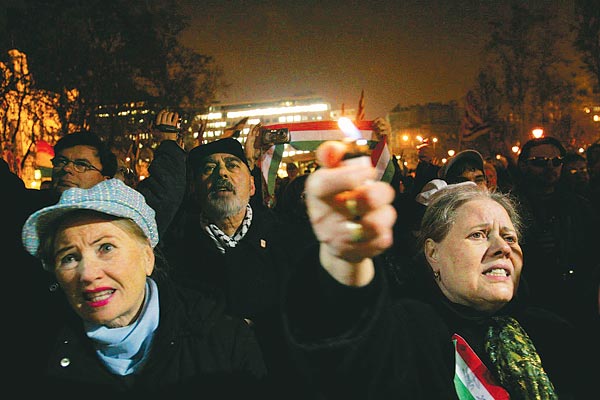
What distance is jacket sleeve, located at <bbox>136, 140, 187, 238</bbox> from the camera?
11.1ft

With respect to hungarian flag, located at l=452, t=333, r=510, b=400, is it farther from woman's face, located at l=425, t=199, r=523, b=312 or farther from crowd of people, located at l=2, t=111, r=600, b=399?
woman's face, located at l=425, t=199, r=523, b=312

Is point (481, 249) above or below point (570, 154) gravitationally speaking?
below

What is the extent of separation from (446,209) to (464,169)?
254 centimetres

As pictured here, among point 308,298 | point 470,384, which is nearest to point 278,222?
point 470,384

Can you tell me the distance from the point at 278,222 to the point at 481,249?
205 centimetres

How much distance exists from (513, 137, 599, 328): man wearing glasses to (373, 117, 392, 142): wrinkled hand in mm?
1366

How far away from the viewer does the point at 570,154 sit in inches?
259

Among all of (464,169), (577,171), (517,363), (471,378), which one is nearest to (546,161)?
(464,169)

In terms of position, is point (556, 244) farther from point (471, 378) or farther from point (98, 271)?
point (98, 271)

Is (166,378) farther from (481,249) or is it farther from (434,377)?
(481,249)

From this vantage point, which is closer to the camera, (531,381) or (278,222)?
(531,381)

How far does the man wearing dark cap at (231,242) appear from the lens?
11.6 feet

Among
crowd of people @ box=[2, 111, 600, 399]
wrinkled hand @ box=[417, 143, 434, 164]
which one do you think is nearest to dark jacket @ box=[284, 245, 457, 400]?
crowd of people @ box=[2, 111, 600, 399]

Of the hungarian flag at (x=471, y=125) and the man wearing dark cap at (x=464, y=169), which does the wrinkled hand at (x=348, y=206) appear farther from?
the hungarian flag at (x=471, y=125)
